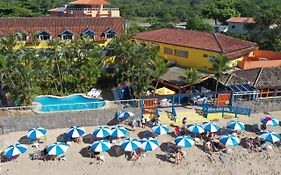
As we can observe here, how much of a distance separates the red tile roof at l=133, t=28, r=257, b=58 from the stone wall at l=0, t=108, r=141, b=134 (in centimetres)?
1363

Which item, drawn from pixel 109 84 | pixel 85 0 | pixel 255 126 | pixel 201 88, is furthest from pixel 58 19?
pixel 255 126

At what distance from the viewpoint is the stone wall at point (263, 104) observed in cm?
3164

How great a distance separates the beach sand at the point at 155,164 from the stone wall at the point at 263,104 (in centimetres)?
683

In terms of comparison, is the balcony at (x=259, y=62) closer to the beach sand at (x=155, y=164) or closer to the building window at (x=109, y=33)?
the beach sand at (x=155, y=164)

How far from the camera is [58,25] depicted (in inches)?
1565

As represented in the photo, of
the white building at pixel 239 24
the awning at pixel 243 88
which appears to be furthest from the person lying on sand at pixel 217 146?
the white building at pixel 239 24

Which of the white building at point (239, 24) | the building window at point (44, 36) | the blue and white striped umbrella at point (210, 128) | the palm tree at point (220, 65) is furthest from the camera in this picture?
the white building at point (239, 24)

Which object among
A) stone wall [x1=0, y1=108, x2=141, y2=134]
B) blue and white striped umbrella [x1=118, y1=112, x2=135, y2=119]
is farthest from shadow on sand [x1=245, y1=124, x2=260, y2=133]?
blue and white striped umbrella [x1=118, y1=112, x2=135, y2=119]

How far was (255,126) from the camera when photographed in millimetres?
28797

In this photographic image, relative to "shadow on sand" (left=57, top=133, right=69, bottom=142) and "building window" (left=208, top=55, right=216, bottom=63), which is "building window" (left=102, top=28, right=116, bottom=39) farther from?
"shadow on sand" (left=57, top=133, right=69, bottom=142)

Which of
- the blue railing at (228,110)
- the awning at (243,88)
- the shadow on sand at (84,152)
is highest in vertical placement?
the awning at (243,88)

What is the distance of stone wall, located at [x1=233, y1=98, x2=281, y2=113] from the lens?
31641 mm

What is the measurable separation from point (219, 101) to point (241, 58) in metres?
10.3

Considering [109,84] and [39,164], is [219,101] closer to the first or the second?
[109,84]
